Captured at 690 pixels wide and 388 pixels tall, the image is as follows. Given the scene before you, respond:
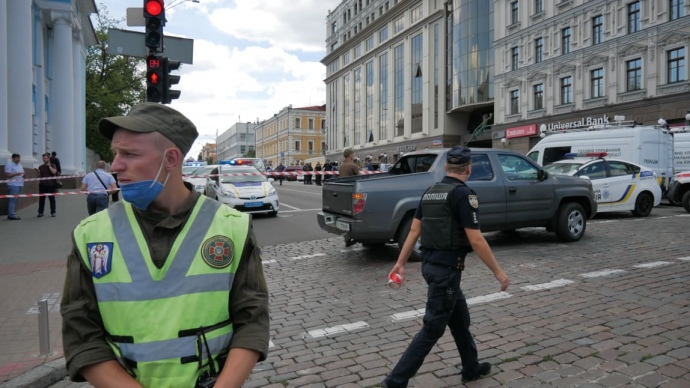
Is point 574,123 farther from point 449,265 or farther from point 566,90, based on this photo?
point 449,265

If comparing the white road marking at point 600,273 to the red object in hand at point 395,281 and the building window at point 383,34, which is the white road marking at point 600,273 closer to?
the red object in hand at point 395,281

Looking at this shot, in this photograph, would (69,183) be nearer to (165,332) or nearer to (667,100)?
(165,332)

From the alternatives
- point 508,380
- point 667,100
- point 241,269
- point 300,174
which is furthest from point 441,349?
point 300,174

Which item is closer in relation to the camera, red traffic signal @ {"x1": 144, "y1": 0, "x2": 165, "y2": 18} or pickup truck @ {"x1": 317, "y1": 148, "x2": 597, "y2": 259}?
pickup truck @ {"x1": 317, "y1": 148, "x2": 597, "y2": 259}

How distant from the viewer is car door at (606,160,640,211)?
13.5 meters

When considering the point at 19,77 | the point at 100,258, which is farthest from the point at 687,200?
the point at 19,77

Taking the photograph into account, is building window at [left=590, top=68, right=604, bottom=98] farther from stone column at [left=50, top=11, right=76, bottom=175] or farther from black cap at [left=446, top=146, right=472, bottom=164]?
black cap at [left=446, top=146, right=472, bottom=164]

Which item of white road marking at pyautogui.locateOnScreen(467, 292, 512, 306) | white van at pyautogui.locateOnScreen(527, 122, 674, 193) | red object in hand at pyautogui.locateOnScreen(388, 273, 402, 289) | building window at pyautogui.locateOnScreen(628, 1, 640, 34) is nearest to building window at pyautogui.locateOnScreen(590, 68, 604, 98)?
building window at pyautogui.locateOnScreen(628, 1, 640, 34)

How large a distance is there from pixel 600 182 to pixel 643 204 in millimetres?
1793

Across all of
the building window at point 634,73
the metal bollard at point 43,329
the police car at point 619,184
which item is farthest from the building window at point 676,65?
the metal bollard at point 43,329

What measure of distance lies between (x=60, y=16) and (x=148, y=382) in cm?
2745

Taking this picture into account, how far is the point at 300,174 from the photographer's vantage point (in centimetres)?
3878

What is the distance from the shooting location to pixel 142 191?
5.91 feet

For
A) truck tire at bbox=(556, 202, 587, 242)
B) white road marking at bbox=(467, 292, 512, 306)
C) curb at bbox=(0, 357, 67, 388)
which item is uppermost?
truck tire at bbox=(556, 202, 587, 242)
